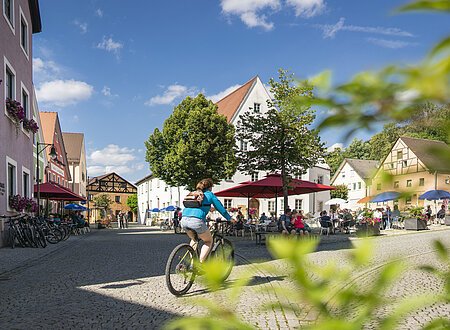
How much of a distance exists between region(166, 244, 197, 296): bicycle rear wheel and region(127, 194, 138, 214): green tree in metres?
75.9

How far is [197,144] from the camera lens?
104 feet

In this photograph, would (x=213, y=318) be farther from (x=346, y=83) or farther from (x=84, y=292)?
(x=84, y=292)

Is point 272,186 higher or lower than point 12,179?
lower

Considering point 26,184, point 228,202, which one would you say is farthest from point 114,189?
point 26,184

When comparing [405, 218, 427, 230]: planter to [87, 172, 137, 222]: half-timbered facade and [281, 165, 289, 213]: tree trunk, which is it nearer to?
[281, 165, 289, 213]: tree trunk

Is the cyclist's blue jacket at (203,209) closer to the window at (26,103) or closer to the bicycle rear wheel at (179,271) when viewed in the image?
Answer: the bicycle rear wheel at (179,271)

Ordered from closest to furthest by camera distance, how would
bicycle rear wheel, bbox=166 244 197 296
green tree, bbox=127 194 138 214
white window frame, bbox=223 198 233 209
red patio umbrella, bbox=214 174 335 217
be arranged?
bicycle rear wheel, bbox=166 244 197 296
red patio umbrella, bbox=214 174 335 217
white window frame, bbox=223 198 233 209
green tree, bbox=127 194 138 214

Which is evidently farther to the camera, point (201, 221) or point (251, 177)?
point (251, 177)

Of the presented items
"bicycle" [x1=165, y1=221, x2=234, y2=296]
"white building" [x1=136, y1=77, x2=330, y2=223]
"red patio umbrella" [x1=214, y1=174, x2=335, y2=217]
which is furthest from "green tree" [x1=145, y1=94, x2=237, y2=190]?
"bicycle" [x1=165, y1=221, x2=234, y2=296]

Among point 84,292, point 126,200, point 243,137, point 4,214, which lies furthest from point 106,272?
point 126,200

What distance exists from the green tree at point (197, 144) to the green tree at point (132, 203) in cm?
4906

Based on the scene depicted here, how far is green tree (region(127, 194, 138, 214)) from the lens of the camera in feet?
267

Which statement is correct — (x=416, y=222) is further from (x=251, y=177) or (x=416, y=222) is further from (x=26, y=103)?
(x=26, y=103)

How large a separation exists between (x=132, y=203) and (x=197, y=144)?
52327 mm
